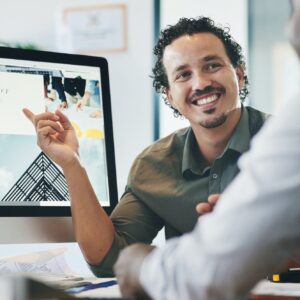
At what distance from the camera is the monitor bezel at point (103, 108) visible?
4.49ft

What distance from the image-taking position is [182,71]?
1.68m

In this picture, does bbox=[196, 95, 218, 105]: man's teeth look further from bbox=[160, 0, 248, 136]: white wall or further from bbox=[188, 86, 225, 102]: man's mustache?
bbox=[160, 0, 248, 136]: white wall

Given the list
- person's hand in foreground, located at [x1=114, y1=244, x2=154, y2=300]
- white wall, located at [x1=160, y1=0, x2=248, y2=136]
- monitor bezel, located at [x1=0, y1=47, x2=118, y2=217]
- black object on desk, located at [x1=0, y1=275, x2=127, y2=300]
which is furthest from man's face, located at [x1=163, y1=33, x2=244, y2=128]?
white wall, located at [x1=160, y1=0, x2=248, y2=136]

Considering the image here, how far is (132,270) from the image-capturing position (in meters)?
0.72

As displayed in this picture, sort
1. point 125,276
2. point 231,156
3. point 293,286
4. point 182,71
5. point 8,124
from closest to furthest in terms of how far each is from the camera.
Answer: point 125,276, point 293,286, point 8,124, point 231,156, point 182,71

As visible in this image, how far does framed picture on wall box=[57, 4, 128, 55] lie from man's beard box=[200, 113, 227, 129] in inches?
71.8

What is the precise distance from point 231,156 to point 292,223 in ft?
3.14

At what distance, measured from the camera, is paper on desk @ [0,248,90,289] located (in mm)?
1333

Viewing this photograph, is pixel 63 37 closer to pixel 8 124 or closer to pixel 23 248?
pixel 23 248

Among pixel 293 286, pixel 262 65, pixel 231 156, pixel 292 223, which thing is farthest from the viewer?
pixel 262 65

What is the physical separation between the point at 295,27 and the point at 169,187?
946mm

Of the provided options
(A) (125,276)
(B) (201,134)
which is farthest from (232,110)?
(A) (125,276)

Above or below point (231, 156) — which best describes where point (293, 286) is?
below

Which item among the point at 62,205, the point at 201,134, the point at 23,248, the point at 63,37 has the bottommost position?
the point at 23,248
